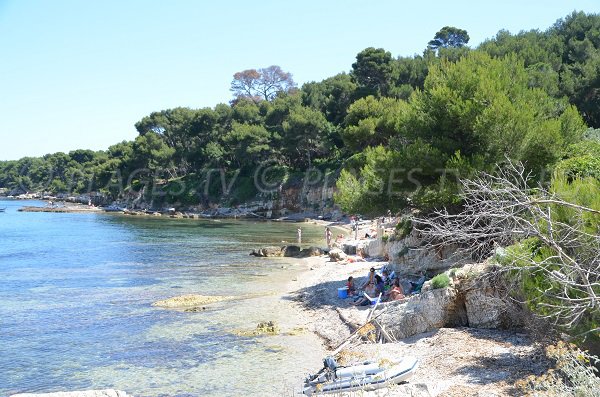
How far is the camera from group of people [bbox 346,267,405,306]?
61.6 ft

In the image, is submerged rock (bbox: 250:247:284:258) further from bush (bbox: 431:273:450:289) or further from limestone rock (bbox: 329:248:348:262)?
bush (bbox: 431:273:450:289)

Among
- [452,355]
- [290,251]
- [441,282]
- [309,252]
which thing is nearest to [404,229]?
[441,282]

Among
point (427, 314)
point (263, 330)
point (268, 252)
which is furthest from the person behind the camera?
point (268, 252)

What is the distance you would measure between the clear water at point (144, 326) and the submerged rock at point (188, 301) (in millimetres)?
673

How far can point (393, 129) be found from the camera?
4791cm

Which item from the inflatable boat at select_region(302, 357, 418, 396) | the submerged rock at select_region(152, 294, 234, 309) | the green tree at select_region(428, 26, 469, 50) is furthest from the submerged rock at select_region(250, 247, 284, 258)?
the green tree at select_region(428, 26, 469, 50)

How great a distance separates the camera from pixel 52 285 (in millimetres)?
27109

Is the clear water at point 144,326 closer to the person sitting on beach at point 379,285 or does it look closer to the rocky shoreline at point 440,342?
the rocky shoreline at point 440,342

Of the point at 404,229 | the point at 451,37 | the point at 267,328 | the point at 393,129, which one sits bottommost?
the point at 267,328

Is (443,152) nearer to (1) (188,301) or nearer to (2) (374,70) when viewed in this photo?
(1) (188,301)

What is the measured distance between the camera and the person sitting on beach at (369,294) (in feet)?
64.2

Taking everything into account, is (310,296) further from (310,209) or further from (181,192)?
(181,192)

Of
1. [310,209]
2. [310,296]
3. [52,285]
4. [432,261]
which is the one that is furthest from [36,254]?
[310,209]

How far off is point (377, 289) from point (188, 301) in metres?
Result: 7.66
